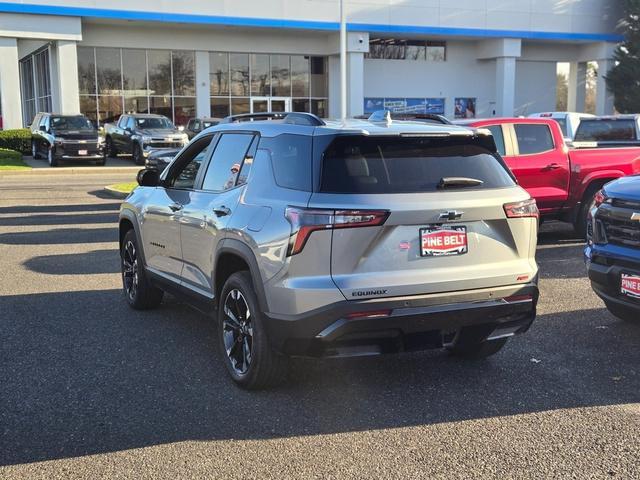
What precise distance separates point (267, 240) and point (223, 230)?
0.65m

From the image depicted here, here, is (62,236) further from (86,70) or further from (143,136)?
(86,70)

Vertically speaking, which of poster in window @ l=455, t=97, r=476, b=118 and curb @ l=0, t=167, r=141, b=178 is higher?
poster in window @ l=455, t=97, r=476, b=118

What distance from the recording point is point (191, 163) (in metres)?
6.04

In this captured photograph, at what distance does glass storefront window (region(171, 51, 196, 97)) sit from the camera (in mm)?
35469

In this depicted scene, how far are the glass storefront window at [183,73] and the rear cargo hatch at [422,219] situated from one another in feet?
107

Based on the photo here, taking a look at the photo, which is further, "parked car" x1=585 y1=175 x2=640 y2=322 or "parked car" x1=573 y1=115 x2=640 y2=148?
"parked car" x1=573 y1=115 x2=640 y2=148

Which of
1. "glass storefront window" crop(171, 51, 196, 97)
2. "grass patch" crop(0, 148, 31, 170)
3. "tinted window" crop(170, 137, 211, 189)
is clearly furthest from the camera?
"glass storefront window" crop(171, 51, 196, 97)

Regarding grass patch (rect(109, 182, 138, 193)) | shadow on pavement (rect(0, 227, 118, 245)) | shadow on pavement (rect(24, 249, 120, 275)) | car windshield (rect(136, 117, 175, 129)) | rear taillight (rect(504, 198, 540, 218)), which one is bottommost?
shadow on pavement (rect(0, 227, 118, 245))

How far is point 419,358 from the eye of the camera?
5516mm

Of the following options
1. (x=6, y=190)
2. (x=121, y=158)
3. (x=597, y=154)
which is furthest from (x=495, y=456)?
(x=121, y=158)

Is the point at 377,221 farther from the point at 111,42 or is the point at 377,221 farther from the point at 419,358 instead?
the point at 111,42

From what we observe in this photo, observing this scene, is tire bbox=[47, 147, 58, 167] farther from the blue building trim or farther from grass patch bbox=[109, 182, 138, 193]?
the blue building trim

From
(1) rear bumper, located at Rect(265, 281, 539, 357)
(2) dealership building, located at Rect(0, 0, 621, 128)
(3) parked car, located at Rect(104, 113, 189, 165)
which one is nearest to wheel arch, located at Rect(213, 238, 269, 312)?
(1) rear bumper, located at Rect(265, 281, 539, 357)

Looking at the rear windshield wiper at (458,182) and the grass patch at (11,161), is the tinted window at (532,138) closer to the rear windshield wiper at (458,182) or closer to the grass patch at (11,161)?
the rear windshield wiper at (458,182)
